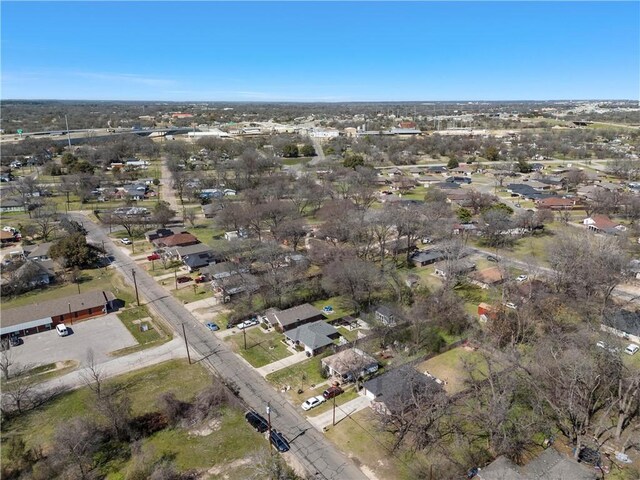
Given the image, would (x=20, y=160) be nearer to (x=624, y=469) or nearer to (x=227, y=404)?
(x=227, y=404)

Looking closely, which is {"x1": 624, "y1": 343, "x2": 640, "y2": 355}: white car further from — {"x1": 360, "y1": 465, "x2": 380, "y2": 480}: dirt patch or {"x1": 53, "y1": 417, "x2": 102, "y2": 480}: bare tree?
{"x1": 53, "y1": 417, "x2": 102, "y2": 480}: bare tree

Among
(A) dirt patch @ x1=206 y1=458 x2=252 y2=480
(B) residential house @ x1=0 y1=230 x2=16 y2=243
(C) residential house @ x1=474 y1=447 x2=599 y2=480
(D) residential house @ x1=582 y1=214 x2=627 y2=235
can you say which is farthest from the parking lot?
(D) residential house @ x1=582 y1=214 x2=627 y2=235

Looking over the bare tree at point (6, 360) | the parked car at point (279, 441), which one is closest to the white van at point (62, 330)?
the bare tree at point (6, 360)

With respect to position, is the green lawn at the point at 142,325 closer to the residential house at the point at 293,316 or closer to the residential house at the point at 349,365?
the residential house at the point at 293,316

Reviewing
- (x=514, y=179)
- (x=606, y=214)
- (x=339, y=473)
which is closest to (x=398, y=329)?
(x=339, y=473)

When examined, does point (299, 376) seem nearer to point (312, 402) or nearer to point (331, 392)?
point (331, 392)

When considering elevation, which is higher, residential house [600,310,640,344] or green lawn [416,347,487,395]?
residential house [600,310,640,344]
